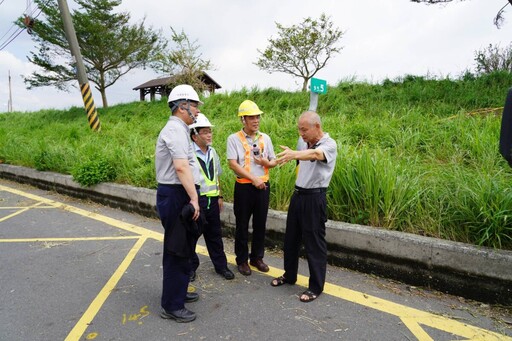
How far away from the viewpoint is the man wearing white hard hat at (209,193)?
344cm

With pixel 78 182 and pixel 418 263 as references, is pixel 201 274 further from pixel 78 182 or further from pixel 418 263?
pixel 78 182

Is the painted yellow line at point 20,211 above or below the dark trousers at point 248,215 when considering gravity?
below

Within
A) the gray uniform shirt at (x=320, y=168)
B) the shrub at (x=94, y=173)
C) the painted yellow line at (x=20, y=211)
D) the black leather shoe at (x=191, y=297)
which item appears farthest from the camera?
the shrub at (x=94, y=173)

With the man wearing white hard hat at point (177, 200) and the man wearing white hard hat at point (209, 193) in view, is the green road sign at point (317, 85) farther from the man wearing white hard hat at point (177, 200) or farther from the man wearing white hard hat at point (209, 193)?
the man wearing white hard hat at point (177, 200)

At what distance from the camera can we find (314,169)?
3.04m

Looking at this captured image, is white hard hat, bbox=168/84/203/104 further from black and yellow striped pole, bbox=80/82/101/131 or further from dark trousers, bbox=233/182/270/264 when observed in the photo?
black and yellow striped pole, bbox=80/82/101/131

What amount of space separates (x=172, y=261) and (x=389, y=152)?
368cm

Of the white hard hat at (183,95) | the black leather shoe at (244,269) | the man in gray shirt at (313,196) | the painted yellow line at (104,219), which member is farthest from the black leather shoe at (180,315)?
the painted yellow line at (104,219)

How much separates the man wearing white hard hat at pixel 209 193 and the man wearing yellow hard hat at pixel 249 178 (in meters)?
0.20

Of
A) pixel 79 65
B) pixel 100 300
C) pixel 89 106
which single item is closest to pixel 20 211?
pixel 100 300

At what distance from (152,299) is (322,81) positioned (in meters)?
2.80

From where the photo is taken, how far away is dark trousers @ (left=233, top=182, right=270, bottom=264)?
3.54m

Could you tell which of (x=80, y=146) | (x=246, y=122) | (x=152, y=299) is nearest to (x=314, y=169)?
(x=246, y=122)

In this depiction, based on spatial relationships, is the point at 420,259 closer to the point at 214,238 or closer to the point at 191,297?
the point at 214,238
